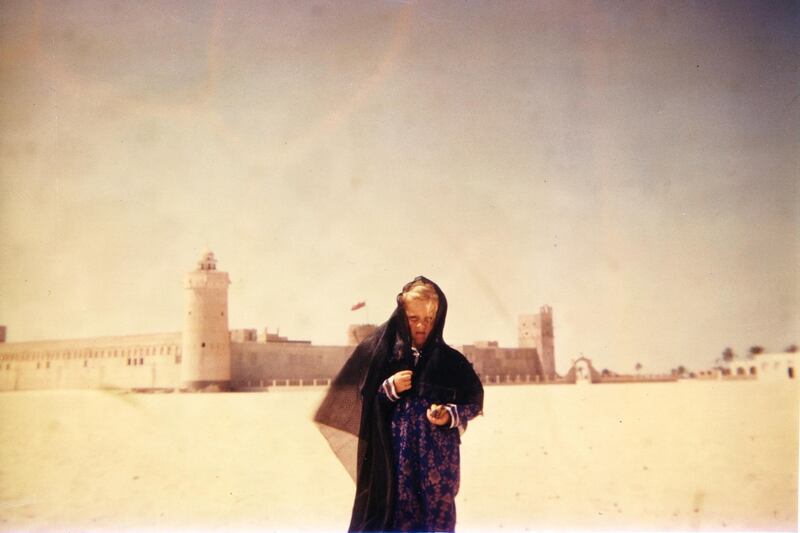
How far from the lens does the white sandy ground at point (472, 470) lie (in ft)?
23.6

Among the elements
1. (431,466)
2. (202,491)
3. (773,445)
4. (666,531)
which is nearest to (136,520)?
(202,491)

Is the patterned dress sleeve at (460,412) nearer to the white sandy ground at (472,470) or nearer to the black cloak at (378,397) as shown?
the black cloak at (378,397)

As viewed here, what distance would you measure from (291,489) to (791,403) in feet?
22.2

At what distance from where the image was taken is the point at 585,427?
10.4 m

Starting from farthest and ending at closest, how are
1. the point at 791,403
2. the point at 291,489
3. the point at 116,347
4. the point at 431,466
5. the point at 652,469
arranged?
the point at 116,347 → the point at 791,403 → the point at 652,469 → the point at 291,489 → the point at 431,466

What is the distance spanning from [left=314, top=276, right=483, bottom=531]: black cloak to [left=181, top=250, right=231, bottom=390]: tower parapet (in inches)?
722

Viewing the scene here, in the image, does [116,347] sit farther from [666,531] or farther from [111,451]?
[666,531]

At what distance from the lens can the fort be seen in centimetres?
2200

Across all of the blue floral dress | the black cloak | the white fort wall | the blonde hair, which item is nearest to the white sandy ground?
the black cloak

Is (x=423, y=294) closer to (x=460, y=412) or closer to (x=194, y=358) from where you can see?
(x=460, y=412)

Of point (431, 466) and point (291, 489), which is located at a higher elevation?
point (431, 466)

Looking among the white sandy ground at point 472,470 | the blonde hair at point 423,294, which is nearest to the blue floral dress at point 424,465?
the blonde hair at point 423,294

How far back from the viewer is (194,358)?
23000 mm

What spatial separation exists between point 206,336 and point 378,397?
64.0 ft
